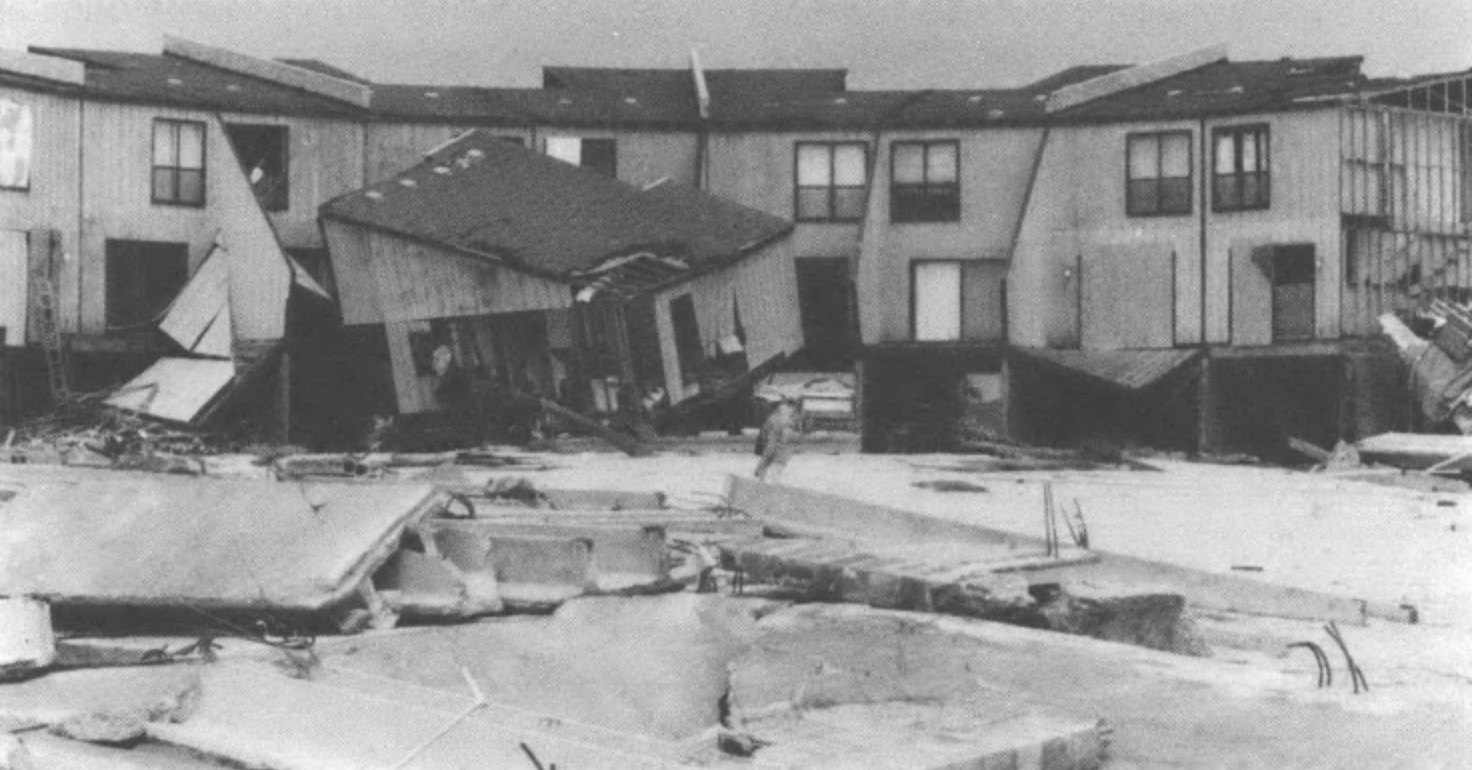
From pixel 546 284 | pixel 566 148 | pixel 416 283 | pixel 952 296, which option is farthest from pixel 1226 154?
pixel 416 283

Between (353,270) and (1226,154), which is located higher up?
(1226,154)

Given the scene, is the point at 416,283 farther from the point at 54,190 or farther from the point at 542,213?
the point at 54,190

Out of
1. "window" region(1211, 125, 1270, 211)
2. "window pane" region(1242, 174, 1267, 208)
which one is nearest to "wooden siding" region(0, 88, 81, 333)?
"window" region(1211, 125, 1270, 211)

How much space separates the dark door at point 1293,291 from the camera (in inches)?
1538

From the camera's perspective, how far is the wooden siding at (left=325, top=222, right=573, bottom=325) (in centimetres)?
3416

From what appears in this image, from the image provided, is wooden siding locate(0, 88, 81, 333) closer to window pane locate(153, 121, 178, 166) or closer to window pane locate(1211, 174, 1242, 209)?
window pane locate(153, 121, 178, 166)

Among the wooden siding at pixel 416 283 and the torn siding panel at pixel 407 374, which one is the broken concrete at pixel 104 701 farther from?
the torn siding panel at pixel 407 374

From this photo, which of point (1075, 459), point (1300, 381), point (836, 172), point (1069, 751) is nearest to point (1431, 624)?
point (1069, 751)

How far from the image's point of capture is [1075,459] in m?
34.4

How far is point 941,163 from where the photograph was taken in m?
42.5

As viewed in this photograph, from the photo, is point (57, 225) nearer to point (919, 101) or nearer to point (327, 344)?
point (327, 344)

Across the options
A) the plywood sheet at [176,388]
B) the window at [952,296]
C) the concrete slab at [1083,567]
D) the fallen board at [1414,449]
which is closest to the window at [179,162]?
the plywood sheet at [176,388]

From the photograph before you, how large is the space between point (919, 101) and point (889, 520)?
30540 millimetres

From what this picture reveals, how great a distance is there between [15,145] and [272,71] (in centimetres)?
722
